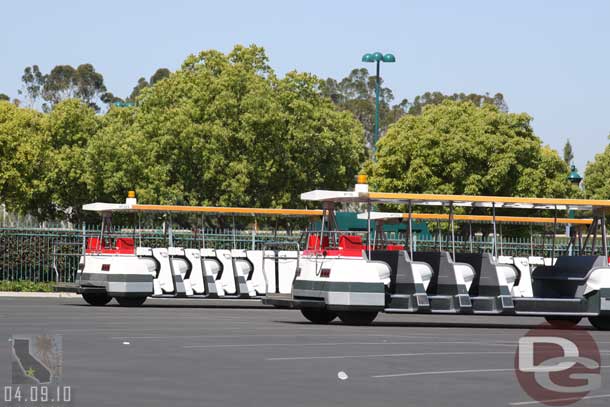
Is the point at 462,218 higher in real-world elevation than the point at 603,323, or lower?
higher

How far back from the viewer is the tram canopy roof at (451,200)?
23.2m

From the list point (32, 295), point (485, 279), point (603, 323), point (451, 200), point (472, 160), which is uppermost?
A: point (472, 160)

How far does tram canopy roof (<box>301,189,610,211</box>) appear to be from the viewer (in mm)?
23188

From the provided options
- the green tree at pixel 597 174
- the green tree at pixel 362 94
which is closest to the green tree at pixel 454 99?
the green tree at pixel 362 94

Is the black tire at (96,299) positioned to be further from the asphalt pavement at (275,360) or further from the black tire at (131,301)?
the asphalt pavement at (275,360)

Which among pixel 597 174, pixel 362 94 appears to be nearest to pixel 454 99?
pixel 362 94

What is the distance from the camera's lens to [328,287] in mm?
22625

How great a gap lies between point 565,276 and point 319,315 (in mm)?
4709

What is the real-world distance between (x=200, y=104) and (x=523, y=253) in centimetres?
1685

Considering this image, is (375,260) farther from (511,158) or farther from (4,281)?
(511,158)

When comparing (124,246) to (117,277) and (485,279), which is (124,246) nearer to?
(117,277)

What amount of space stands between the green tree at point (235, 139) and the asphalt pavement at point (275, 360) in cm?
2554

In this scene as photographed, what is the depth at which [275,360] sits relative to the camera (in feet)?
49.6

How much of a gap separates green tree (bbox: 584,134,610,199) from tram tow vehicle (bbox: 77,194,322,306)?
38.7 metres
